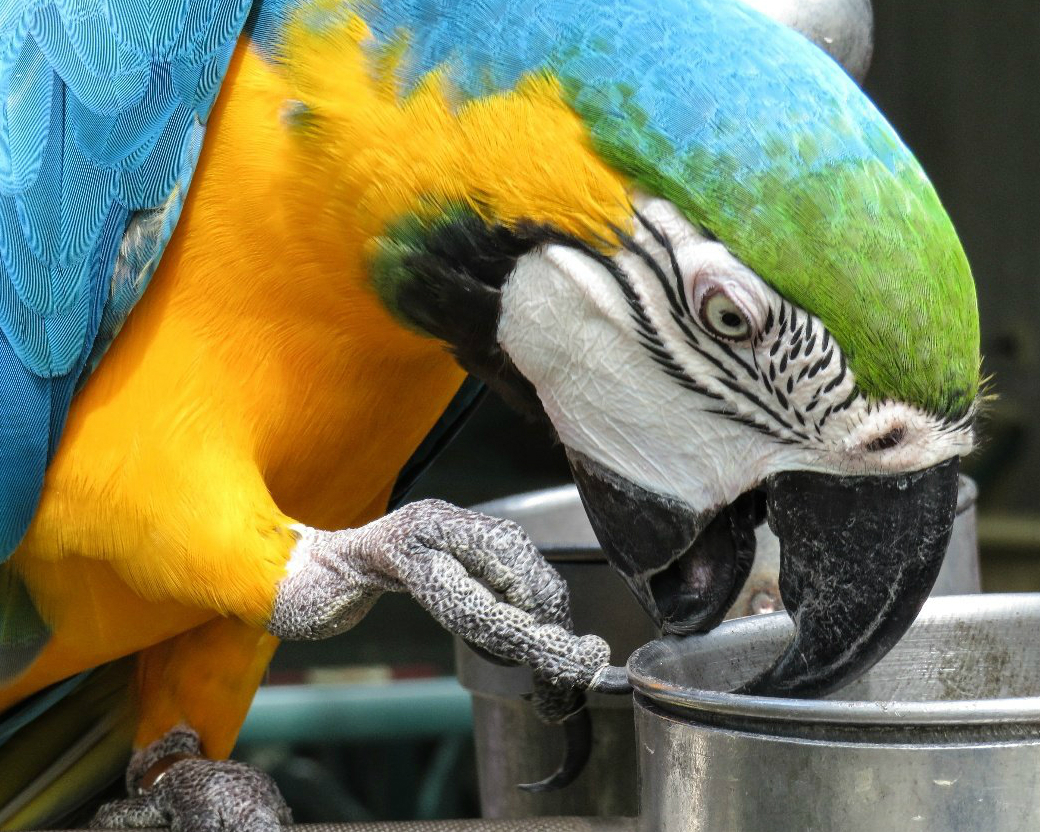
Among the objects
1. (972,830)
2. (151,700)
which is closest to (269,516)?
(151,700)

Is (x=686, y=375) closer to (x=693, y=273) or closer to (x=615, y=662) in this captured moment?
(x=693, y=273)

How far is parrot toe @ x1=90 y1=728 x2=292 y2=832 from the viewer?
57.9 inches

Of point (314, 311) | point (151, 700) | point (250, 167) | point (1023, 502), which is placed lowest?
point (1023, 502)

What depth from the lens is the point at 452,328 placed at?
1266mm

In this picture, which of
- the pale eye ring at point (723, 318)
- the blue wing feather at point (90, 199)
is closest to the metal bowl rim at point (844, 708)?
the pale eye ring at point (723, 318)

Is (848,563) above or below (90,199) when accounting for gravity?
below

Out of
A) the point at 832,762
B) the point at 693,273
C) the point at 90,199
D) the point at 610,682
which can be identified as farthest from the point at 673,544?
the point at 90,199

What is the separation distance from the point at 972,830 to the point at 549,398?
589 millimetres

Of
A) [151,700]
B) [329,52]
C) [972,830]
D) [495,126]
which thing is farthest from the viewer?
[151,700]

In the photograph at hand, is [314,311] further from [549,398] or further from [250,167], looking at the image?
[549,398]

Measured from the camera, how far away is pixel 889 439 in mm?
1054

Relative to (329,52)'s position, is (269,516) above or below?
below

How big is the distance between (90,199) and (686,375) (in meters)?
0.62

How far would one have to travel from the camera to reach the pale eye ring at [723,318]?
108 cm
